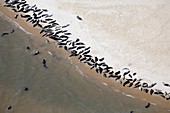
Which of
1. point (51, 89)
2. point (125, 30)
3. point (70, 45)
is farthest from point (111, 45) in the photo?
point (51, 89)

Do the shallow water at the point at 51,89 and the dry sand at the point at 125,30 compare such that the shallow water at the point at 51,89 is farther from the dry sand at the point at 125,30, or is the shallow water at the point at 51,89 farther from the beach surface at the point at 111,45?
the dry sand at the point at 125,30

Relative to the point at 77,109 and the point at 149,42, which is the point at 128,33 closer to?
the point at 149,42

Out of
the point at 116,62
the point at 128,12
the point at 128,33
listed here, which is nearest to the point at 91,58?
the point at 116,62

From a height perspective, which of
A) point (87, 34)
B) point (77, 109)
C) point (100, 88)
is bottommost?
point (77, 109)

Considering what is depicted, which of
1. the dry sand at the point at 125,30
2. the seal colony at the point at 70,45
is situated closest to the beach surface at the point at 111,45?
the dry sand at the point at 125,30

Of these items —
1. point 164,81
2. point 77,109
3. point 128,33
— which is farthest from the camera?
point 128,33

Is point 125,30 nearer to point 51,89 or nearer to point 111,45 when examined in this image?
point 111,45
